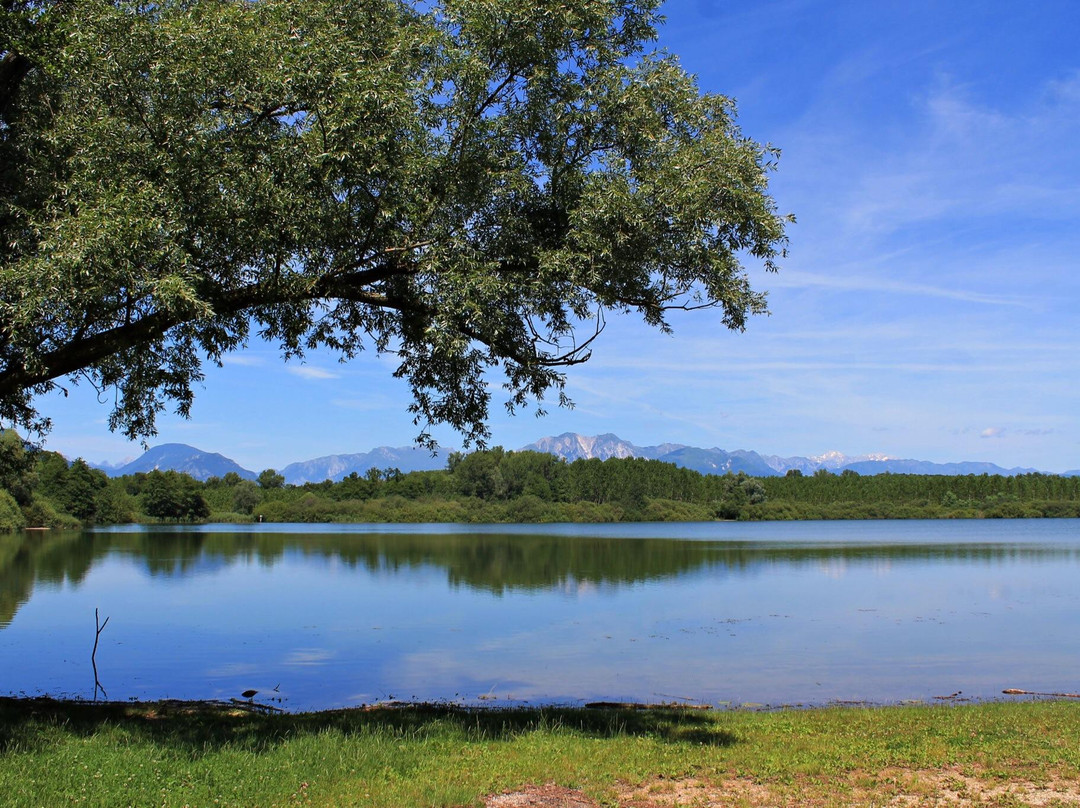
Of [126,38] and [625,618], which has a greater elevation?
[126,38]

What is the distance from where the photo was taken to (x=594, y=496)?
140000mm

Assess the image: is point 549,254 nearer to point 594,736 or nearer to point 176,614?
point 594,736

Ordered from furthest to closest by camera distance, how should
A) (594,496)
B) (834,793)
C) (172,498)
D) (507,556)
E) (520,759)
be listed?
(594,496)
(172,498)
(507,556)
(520,759)
(834,793)

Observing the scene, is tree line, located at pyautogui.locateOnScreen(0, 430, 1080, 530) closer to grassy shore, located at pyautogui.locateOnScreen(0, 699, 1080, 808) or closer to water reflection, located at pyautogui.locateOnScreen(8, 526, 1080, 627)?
water reflection, located at pyautogui.locateOnScreen(8, 526, 1080, 627)

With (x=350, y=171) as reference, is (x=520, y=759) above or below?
below

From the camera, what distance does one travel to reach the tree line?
132m

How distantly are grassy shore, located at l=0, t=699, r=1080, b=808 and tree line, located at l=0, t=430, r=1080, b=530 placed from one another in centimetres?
11813

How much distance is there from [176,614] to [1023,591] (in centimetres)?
3623

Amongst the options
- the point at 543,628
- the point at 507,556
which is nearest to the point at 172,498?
the point at 507,556

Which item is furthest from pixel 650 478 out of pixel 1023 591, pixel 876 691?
pixel 876 691

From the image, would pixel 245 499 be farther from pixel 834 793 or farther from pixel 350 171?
pixel 834 793

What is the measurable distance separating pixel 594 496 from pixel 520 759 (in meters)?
132

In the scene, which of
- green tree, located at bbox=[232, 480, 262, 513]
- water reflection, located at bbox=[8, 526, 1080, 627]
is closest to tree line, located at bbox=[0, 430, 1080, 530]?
green tree, located at bbox=[232, 480, 262, 513]

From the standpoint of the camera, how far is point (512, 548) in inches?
2596
